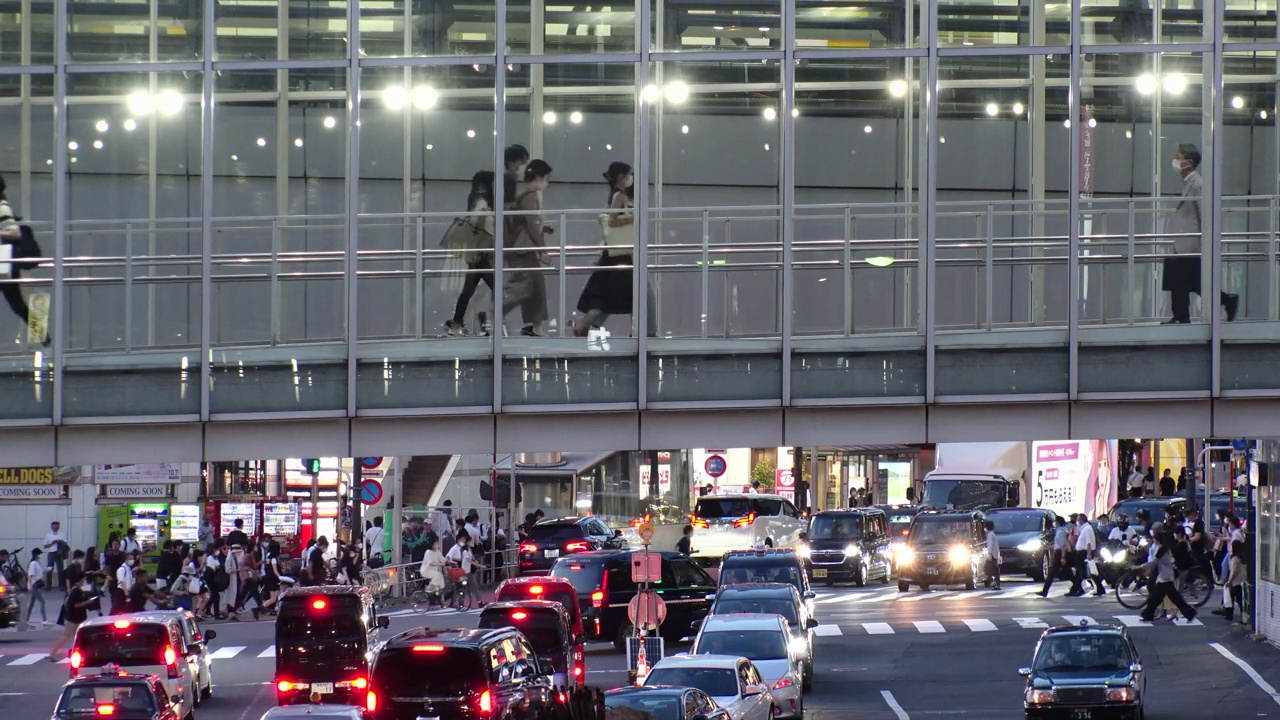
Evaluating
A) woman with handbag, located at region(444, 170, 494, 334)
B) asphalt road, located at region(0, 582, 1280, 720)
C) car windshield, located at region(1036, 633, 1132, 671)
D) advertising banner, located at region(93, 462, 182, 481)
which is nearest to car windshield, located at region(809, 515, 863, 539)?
asphalt road, located at region(0, 582, 1280, 720)

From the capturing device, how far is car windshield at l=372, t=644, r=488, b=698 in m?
20.3

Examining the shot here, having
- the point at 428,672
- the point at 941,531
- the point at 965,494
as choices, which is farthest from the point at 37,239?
the point at 965,494

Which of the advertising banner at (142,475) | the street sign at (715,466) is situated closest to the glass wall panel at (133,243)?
the advertising banner at (142,475)

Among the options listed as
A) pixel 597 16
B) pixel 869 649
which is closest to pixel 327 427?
pixel 597 16

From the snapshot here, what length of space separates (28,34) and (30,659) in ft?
49.2

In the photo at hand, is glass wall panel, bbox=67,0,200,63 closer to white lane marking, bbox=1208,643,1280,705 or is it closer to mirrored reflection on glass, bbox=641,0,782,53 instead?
mirrored reflection on glass, bbox=641,0,782,53

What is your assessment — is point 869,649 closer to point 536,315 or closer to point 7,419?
point 536,315

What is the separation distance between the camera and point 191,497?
58.3m

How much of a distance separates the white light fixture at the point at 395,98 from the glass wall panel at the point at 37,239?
429cm

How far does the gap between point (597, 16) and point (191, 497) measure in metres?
37.9

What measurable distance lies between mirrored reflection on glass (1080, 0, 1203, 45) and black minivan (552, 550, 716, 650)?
13456 millimetres

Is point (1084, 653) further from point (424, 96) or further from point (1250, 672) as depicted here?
point (424, 96)

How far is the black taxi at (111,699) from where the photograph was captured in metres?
21.6

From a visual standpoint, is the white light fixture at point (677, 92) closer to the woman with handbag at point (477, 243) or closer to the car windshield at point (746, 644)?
the woman with handbag at point (477, 243)
